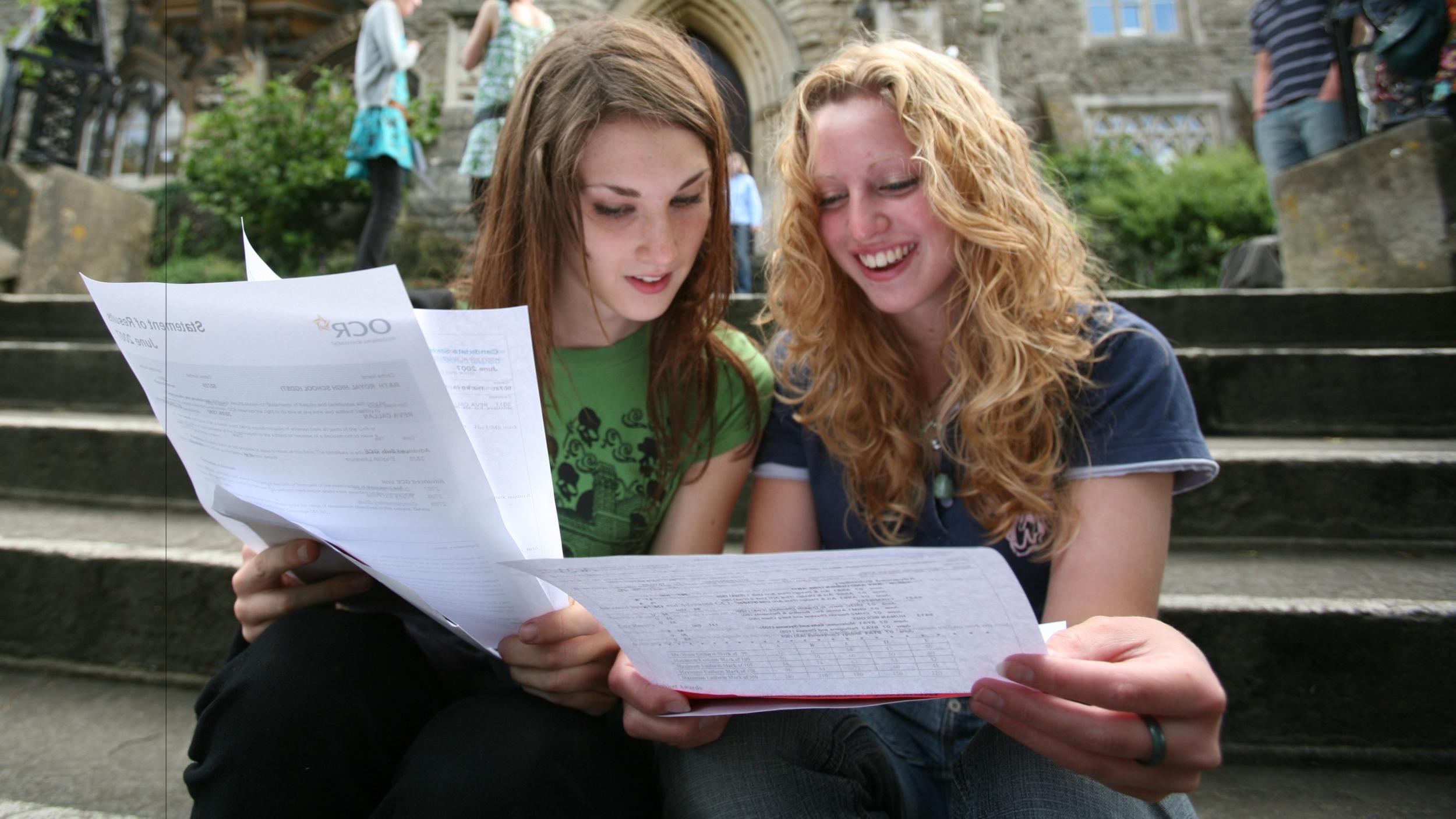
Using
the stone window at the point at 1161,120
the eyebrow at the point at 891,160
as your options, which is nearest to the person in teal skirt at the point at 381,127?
the eyebrow at the point at 891,160

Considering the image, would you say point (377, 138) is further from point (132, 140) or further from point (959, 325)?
point (132, 140)

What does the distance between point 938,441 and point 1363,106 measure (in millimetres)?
3968

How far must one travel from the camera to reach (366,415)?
2.31ft

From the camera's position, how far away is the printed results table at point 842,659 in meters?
0.65

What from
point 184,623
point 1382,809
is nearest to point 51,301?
point 184,623

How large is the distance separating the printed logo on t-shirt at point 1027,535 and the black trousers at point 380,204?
2.98 metres

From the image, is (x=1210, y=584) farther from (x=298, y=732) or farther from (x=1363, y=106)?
(x=1363, y=106)

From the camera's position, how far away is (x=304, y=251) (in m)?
6.85

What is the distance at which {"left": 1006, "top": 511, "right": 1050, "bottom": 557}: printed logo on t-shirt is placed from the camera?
1.03m

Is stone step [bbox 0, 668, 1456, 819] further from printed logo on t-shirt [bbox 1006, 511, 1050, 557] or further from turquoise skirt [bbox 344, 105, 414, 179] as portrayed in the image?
turquoise skirt [bbox 344, 105, 414, 179]

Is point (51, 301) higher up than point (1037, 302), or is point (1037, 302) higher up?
point (51, 301)

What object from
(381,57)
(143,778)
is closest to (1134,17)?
(381,57)

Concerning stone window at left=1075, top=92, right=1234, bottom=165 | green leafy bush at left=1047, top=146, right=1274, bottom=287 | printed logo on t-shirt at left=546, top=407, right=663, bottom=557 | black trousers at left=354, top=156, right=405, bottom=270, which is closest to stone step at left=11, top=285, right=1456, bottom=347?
black trousers at left=354, top=156, right=405, bottom=270

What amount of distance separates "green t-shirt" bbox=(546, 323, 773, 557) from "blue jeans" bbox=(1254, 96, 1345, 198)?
10.5 ft
